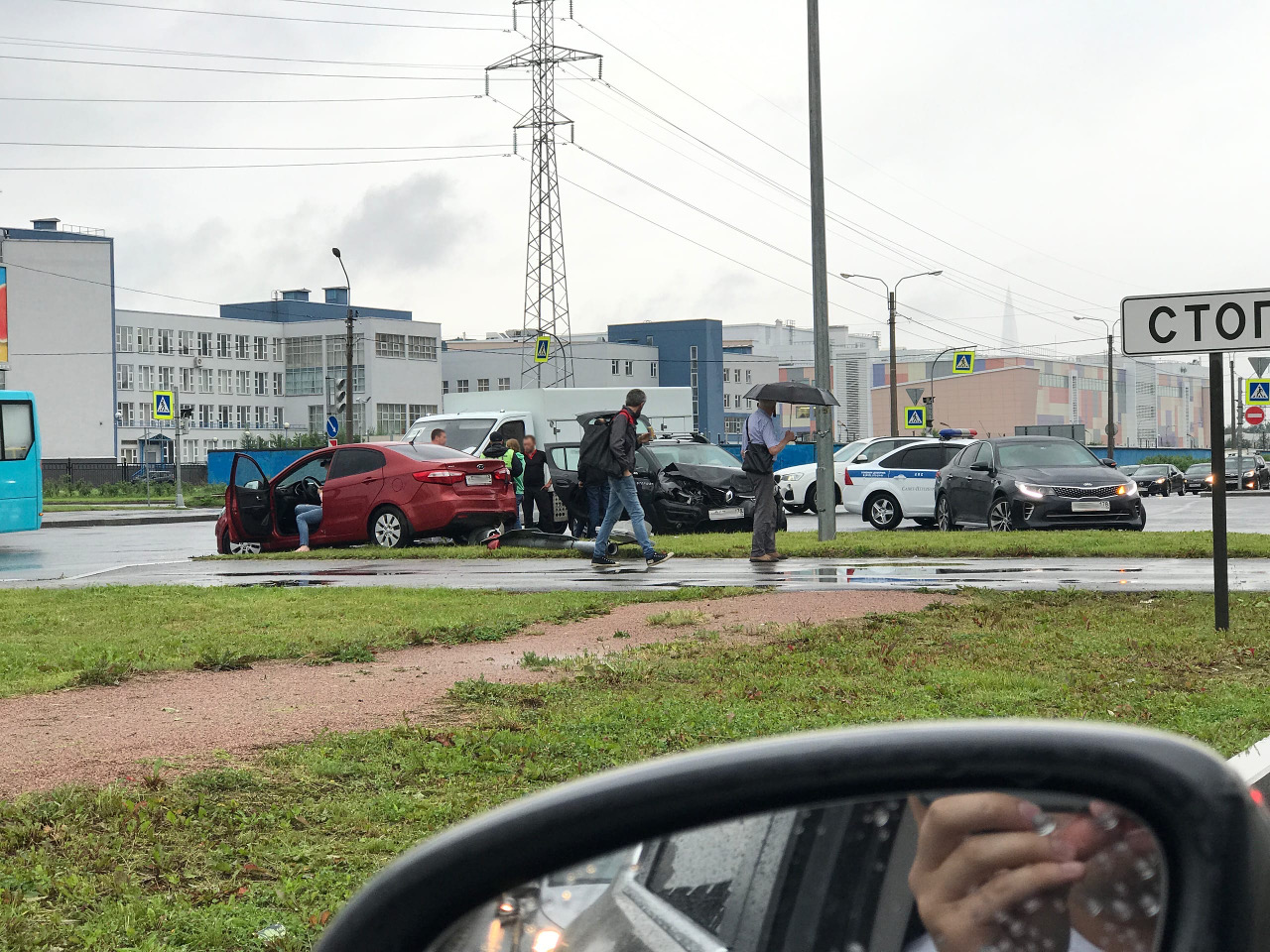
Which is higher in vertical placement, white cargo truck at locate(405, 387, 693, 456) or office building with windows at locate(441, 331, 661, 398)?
office building with windows at locate(441, 331, 661, 398)

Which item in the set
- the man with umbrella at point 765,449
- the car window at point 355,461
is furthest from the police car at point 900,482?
the car window at point 355,461

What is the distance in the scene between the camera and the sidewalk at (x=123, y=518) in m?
35.4

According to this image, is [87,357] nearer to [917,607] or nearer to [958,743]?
[917,607]

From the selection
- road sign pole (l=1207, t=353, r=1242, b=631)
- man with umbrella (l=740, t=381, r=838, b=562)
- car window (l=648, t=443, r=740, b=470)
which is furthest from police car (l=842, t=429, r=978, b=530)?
road sign pole (l=1207, t=353, r=1242, b=631)

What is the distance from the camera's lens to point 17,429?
2600 cm

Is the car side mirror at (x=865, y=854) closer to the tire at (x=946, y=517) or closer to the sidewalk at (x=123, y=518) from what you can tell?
the tire at (x=946, y=517)

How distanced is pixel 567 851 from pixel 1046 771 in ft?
1.19

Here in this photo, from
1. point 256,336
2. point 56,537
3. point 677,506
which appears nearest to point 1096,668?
point 677,506

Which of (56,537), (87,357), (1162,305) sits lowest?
(56,537)

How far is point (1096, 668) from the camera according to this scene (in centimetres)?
793

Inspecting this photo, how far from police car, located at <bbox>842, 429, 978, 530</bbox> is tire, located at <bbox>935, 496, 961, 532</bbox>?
2.13 m

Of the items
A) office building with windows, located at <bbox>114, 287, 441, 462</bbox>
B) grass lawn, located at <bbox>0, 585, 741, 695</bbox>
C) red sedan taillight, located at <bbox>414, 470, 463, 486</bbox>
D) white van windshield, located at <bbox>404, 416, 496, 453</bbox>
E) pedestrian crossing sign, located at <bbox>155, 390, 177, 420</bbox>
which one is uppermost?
office building with windows, located at <bbox>114, 287, 441, 462</bbox>

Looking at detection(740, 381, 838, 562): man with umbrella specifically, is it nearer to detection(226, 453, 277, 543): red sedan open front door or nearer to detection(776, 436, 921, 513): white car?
detection(226, 453, 277, 543): red sedan open front door

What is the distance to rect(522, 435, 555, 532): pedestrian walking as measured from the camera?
72.7 feet
